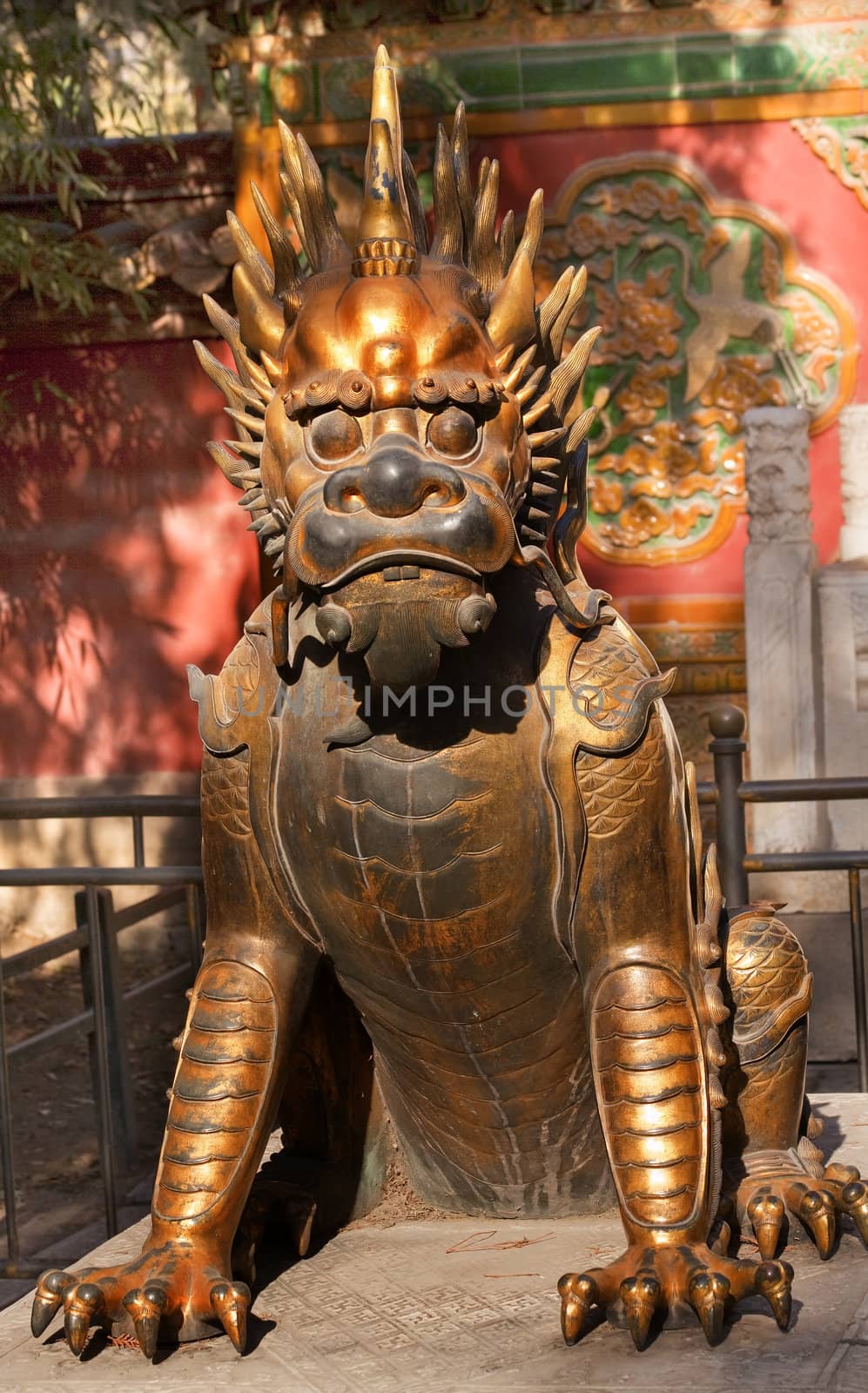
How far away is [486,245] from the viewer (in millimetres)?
1711

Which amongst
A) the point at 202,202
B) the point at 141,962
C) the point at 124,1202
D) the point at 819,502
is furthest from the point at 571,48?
the point at 124,1202

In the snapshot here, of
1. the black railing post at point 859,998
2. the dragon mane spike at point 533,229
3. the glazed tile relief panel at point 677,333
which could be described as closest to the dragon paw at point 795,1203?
the dragon mane spike at point 533,229

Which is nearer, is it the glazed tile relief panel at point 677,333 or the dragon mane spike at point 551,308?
the dragon mane spike at point 551,308

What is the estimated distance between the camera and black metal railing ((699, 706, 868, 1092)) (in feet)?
11.1

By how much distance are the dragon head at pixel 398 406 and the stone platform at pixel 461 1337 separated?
698 millimetres

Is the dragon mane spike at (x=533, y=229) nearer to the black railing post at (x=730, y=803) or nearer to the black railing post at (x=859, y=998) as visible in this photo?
the black railing post at (x=730, y=803)

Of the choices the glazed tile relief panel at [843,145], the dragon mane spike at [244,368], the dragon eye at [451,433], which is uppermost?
the glazed tile relief panel at [843,145]

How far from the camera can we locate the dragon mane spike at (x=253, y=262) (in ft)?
5.75

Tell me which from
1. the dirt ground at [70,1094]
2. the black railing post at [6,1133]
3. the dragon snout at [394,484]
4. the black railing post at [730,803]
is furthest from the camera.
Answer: the dirt ground at [70,1094]

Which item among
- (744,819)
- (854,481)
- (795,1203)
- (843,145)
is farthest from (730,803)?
(843,145)

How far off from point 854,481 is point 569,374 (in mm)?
5230

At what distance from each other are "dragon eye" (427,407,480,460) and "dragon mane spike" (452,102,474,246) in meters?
0.24

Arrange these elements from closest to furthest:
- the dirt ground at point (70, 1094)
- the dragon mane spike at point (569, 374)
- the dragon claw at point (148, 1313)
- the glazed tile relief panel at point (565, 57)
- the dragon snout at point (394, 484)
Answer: the dragon snout at point (394, 484) → the dragon claw at point (148, 1313) → the dragon mane spike at point (569, 374) → the dirt ground at point (70, 1094) → the glazed tile relief panel at point (565, 57)

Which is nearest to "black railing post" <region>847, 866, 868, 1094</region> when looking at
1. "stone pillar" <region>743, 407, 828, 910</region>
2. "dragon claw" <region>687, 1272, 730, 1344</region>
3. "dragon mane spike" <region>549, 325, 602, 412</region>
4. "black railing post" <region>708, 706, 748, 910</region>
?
"black railing post" <region>708, 706, 748, 910</region>
